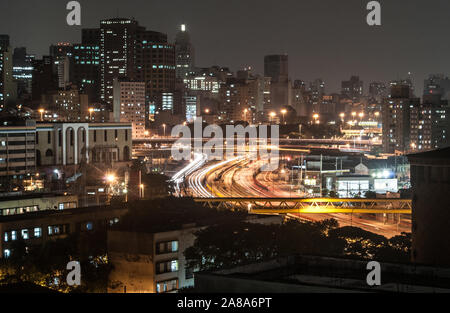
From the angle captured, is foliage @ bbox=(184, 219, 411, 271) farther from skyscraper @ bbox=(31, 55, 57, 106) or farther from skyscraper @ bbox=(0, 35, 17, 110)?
skyscraper @ bbox=(31, 55, 57, 106)

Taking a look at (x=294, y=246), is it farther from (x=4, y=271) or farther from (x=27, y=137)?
(x=27, y=137)

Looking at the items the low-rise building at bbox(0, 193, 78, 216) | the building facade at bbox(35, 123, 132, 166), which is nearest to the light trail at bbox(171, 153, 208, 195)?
the building facade at bbox(35, 123, 132, 166)

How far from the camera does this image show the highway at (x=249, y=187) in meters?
32.9

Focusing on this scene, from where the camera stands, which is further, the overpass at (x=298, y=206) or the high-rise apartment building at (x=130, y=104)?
the high-rise apartment building at (x=130, y=104)

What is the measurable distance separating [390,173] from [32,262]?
31306 mm

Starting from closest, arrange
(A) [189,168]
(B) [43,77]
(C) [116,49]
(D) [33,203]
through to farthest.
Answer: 1. (D) [33,203]
2. (A) [189,168]
3. (B) [43,77]
4. (C) [116,49]

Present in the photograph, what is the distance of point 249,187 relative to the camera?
46062 millimetres

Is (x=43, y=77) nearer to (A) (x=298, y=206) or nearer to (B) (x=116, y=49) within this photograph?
(B) (x=116, y=49)

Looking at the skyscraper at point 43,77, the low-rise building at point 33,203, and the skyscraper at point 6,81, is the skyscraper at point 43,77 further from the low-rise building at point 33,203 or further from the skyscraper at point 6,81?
the low-rise building at point 33,203

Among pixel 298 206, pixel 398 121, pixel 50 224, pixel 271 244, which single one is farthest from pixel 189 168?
pixel 271 244

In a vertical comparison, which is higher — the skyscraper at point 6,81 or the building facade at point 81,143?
the skyscraper at point 6,81

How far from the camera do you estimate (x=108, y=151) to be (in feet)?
176

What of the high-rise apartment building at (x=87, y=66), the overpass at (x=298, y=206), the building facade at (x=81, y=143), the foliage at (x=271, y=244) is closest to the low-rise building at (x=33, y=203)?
the overpass at (x=298, y=206)
